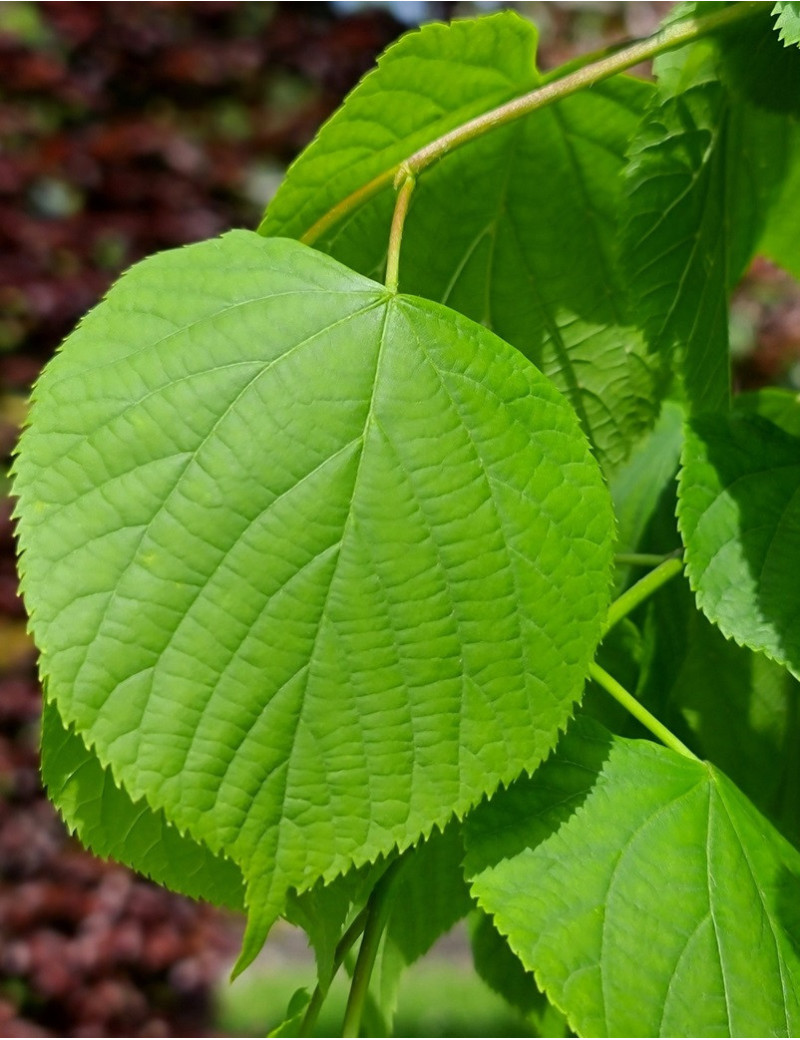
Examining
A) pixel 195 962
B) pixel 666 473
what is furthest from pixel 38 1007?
pixel 666 473

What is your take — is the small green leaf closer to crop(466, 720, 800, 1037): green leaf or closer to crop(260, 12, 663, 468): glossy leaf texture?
crop(466, 720, 800, 1037): green leaf

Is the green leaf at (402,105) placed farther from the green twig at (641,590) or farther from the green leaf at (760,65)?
the green twig at (641,590)

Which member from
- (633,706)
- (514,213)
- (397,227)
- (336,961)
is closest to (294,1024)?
(336,961)

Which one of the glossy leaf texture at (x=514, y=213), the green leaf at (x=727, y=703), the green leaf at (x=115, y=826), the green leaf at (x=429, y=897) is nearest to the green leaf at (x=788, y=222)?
the glossy leaf texture at (x=514, y=213)

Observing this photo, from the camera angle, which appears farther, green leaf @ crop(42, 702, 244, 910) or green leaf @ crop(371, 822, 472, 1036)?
green leaf @ crop(371, 822, 472, 1036)

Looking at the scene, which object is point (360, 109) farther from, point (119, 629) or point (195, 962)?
point (195, 962)

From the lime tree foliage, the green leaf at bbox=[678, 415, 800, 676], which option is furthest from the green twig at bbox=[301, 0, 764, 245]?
the green leaf at bbox=[678, 415, 800, 676]
